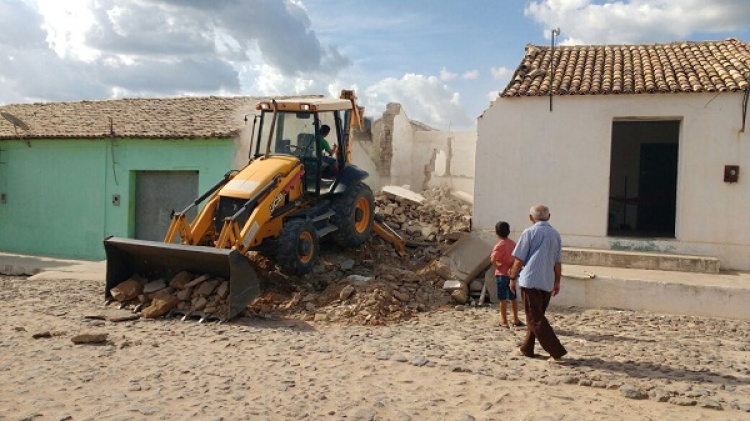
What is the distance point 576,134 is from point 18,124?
14495 millimetres

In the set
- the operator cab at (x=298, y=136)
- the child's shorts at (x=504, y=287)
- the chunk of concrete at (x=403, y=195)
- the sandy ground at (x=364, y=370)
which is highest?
the operator cab at (x=298, y=136)

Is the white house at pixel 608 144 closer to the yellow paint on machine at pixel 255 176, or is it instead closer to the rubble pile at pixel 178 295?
the yellow paint on machine at pixel 255 176

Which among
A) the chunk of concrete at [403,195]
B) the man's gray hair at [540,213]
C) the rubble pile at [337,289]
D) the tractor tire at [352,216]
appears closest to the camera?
the man's gray hair at [540,213]

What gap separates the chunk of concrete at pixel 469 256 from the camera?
10.2 metres

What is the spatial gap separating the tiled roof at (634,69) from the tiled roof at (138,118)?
6889 millimetres

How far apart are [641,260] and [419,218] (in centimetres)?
442

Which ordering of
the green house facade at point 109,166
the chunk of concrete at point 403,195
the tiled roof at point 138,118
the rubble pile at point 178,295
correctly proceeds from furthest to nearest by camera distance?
1. the tiled roof at point 138,118
2. the green house facade at point 109,166
3. the chunk of concrete at point 403,195
4. the rubble pile at point 178,295

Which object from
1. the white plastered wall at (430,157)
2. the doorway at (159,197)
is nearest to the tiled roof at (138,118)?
the doorway at (159,197)

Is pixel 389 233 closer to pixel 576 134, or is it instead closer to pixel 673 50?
pixel 576 134

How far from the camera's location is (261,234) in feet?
30.1

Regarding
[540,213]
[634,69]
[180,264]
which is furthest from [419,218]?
[540,213]

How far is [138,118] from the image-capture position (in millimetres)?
17094

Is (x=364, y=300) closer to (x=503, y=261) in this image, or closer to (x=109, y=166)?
(x=503, y=261)

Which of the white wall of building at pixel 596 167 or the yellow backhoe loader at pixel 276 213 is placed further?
the white wall of building at pixel 596 167
